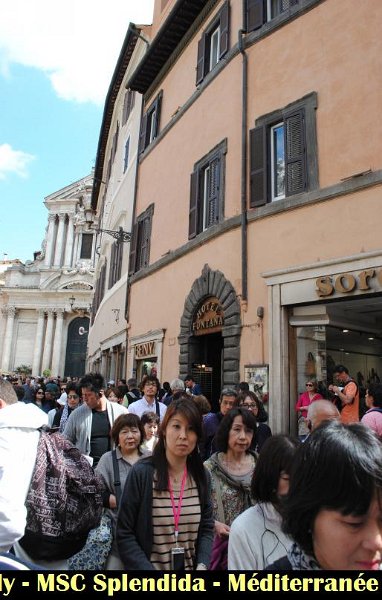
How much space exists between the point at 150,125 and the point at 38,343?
3231 centimetres

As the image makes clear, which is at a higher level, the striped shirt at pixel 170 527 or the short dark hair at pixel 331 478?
the short dark hair at pixel 331 478

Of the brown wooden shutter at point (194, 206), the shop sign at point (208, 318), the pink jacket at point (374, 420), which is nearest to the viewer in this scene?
the pink jacket at point (374, 420)

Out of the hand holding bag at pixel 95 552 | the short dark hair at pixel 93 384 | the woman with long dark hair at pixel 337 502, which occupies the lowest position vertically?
the hand holding bag at pixel 95 552

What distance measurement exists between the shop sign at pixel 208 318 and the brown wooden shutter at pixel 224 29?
20.4 feet

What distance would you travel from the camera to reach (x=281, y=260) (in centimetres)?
812

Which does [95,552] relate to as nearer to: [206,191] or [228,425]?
[228,425]

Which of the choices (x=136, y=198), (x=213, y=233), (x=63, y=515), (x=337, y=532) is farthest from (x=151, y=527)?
(x=136, y=198)

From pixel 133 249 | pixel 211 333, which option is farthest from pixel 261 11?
pixel 133 249

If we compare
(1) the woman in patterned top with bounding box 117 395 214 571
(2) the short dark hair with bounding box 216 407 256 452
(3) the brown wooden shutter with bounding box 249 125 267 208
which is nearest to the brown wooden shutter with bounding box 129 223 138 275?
(3) the brown wooden shutter with bounding box 249 125 267 208

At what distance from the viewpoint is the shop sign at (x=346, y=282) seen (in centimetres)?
653

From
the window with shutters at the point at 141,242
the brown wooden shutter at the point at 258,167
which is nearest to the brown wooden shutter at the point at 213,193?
the brown wooden shutter at the point at 258,167

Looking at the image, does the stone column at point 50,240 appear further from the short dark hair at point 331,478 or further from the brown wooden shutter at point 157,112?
the short dark hair at point 331,478
